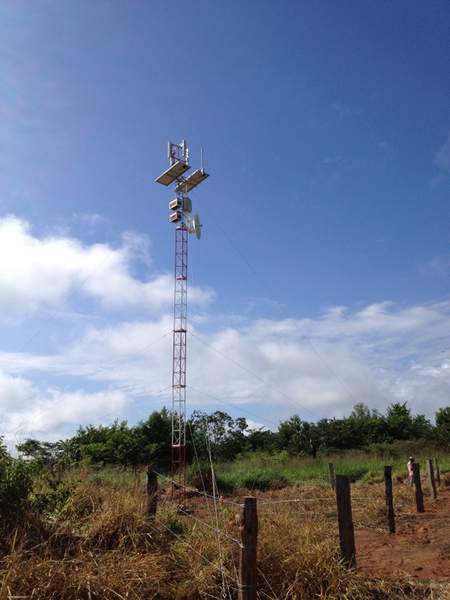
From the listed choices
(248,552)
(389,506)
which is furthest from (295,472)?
(248,552)

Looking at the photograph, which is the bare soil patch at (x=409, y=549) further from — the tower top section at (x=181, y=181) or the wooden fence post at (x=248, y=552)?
the tower top section at (x=181, y=181)

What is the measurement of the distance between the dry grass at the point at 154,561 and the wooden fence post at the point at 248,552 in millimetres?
392

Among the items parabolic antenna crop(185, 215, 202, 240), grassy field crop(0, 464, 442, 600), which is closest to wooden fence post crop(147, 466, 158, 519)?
grassy field crop(0, 464, 442, 600)

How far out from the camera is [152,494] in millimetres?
7250

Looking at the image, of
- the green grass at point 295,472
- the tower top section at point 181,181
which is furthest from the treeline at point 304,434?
the tower top section at point 181,181

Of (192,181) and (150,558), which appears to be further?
(192,181)

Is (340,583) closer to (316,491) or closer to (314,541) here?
(314,541)

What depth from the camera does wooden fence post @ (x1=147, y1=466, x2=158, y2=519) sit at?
22.6 ft

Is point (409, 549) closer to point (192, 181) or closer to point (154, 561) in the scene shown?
point (154, 561)

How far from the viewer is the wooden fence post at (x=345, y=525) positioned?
596cm

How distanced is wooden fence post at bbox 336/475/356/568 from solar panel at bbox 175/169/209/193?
14.7 m

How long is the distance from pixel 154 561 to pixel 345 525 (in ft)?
7.65

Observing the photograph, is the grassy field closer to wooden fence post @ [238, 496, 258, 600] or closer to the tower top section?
wooden fence post @ [238, 496, 258, 600]

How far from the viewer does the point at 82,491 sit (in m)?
6.88
